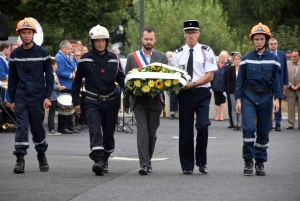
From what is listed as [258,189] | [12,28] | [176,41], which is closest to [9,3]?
[12,28]

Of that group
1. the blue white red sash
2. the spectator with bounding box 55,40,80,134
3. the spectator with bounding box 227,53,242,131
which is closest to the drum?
the spectator with bounding box 55,40,80,134

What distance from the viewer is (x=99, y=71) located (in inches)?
506

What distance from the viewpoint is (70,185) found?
456 inches

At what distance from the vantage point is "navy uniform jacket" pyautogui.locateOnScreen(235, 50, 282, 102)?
12.8 metres

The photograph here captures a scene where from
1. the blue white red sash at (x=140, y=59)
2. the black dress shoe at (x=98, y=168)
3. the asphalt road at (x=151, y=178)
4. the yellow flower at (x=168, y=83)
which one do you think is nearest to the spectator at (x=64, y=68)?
the asphalt road at (x=151, y=178)

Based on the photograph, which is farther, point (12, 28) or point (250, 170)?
point (12, 28)

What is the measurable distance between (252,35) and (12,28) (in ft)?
76.0

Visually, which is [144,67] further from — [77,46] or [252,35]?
[77,46]

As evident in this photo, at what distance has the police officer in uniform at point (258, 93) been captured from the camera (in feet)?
41.9

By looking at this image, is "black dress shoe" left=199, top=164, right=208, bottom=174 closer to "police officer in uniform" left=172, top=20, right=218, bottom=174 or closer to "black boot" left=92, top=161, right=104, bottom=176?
"police officer in uniform" left=172, top=20, right=218, bottom=174

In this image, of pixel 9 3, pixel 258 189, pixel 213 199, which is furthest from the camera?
pixel 9 3

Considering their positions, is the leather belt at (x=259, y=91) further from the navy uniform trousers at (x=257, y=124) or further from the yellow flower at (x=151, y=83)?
the yellow flower at (x=151, y=83)

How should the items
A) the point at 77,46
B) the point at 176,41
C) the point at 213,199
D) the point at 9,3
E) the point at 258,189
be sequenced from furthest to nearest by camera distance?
1. the point at 176,41
2. the point at 9,3
3. the point at 77,46
4. the point at 258,189
5. the point at 213,199

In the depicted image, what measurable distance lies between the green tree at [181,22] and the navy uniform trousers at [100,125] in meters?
30.1
